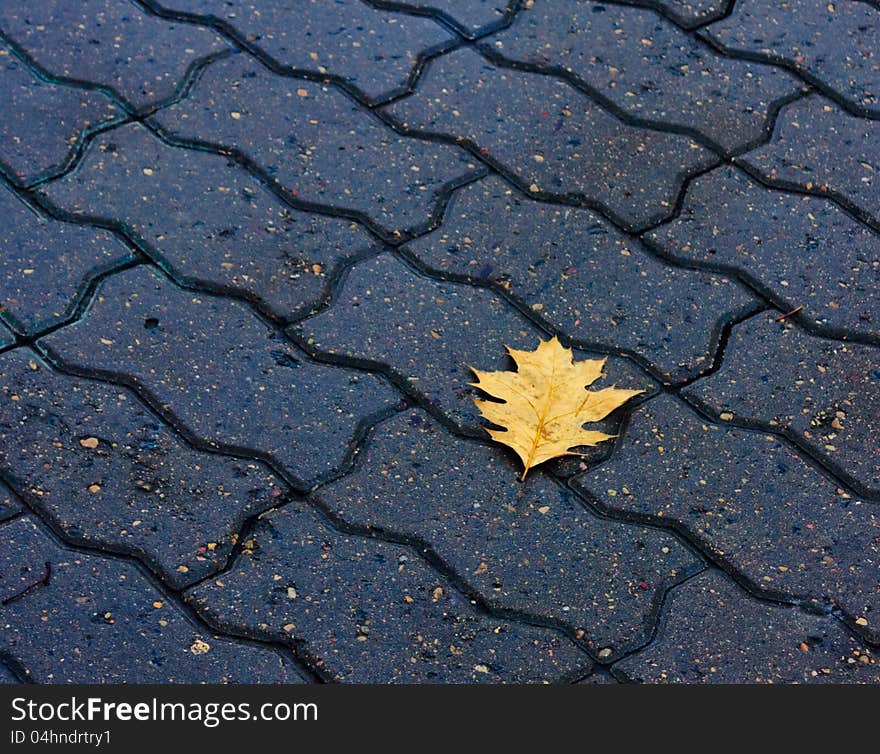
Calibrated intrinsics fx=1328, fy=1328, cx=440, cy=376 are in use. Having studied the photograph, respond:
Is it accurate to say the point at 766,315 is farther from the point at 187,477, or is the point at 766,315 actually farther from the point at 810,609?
the point at 187,477

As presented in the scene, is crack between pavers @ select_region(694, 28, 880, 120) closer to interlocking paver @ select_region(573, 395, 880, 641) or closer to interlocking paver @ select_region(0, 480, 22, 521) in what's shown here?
interlocking paver @ select_region(573, 395, 880, 641)

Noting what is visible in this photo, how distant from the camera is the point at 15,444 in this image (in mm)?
2318

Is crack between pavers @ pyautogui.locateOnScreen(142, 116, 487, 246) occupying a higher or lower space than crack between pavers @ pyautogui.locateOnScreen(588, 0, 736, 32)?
lower

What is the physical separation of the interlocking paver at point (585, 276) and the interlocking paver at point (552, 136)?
0.09 meters

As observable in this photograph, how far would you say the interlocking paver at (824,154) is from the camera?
2859 mm

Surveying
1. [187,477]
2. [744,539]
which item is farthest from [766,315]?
[187,477]

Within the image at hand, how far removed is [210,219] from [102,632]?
93 centimetres

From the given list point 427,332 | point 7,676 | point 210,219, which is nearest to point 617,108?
point 427,332

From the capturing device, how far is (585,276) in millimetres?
2656

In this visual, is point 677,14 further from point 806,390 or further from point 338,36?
point 806,390

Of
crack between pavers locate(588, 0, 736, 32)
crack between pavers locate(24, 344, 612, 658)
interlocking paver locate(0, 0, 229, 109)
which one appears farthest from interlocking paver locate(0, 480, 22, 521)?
crack between pavers locate(588, 0, 736, 32)

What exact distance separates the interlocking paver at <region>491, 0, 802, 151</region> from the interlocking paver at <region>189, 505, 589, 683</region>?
1296 millimetres

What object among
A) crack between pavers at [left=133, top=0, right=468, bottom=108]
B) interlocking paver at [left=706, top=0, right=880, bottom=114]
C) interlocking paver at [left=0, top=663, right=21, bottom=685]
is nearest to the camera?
interlocking paver at [left=0, top=663, right=21, bottom=685]

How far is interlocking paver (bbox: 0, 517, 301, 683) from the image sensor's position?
6.77ft
